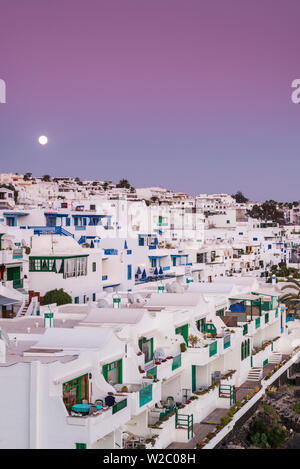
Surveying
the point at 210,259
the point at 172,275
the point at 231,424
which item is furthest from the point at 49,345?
the point at 210,259

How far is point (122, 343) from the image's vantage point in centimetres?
1709

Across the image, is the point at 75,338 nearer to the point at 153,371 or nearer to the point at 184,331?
the point at 153,371

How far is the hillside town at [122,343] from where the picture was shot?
13523 millimetres

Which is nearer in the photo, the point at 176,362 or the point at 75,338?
the point at 75,338

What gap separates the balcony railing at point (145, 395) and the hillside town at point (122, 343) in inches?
1.0

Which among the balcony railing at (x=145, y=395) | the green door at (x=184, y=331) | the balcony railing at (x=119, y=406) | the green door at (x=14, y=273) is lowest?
the balcony railing at (x=145, y=395)

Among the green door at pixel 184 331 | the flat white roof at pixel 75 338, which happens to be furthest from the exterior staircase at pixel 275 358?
the flat white roof at pixel 75 338

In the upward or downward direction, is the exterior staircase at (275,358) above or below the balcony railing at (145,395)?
below

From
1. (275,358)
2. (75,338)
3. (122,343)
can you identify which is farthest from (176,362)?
(275,358)

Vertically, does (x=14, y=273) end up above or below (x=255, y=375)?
above

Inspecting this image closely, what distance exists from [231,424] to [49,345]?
786 cm

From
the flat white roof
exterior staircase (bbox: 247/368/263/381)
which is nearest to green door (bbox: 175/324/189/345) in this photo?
the flat white roof

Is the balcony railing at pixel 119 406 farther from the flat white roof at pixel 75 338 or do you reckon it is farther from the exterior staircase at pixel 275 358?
the exterior staircase at pixel 275 358

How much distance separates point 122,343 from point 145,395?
4.57 feet
